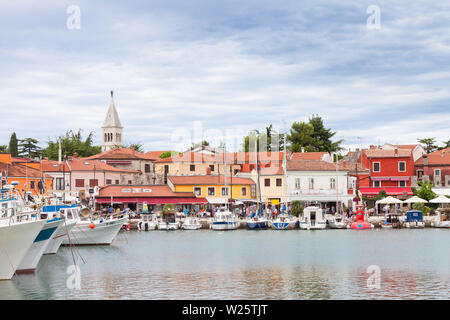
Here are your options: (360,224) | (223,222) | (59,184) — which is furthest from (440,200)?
(59,184)

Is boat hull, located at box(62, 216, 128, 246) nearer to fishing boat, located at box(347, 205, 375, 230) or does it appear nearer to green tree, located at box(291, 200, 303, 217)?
fishing boat, located at box(347, 205, 375, 230)

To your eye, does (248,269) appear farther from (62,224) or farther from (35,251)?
(62,224)

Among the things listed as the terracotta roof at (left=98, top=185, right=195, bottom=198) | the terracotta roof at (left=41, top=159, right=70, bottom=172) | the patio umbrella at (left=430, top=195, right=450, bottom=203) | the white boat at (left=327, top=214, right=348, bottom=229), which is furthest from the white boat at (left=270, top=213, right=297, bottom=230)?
the terracotta roof at (left=41, top=159, right=70, bottom=172)

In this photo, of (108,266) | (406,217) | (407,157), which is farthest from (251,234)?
(407,157)

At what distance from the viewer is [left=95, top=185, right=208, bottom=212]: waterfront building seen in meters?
80.8

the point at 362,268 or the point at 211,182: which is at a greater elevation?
the point at 211,182

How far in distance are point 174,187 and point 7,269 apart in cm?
5590

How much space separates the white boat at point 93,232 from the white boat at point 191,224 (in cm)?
1929

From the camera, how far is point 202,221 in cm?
7362

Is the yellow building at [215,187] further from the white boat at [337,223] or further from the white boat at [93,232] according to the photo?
the white boat at [93,232]

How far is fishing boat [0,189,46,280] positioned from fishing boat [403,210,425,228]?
2069 inches

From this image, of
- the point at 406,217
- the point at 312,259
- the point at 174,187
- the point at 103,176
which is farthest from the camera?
the point at 103,176
